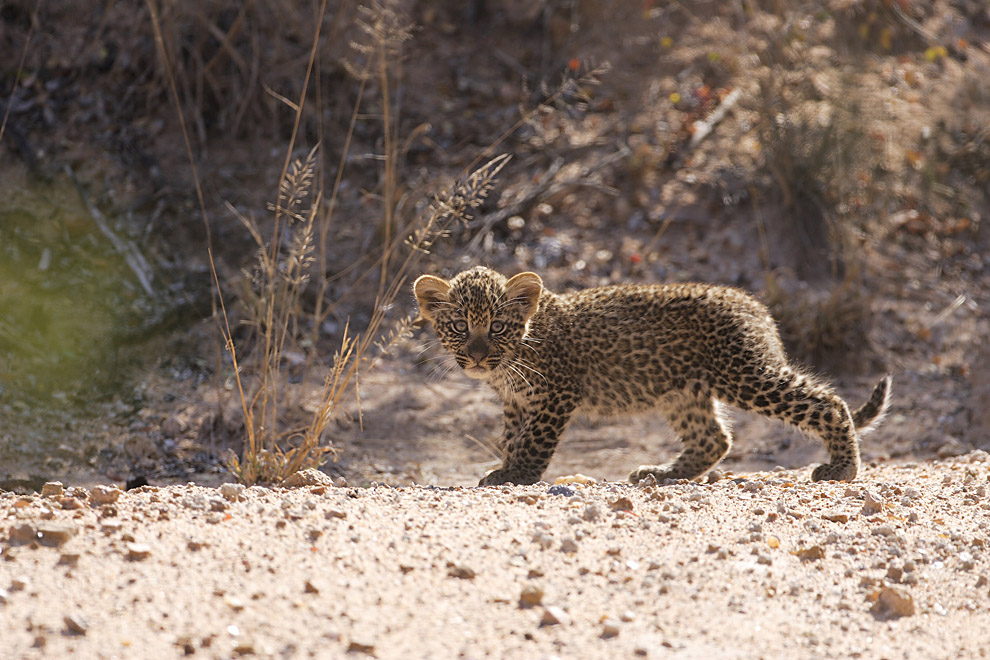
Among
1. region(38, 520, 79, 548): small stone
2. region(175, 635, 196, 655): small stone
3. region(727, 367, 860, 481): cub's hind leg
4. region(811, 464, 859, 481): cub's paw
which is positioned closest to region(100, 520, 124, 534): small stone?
region(38, 520, 79, 548): small stone

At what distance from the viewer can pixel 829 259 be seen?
32.6 feet

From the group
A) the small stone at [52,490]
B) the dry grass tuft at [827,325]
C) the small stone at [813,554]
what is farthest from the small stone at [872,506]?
the dry grass tuft at [827,325]

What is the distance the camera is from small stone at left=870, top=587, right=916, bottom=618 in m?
3.51

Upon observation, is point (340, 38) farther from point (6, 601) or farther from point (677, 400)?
point (6, 601)

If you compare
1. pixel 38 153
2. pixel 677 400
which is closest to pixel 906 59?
pixel 677 400

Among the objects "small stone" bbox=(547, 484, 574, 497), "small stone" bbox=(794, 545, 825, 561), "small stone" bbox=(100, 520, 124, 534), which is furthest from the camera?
"small stone" bbox=(547, 484, 574, 497)

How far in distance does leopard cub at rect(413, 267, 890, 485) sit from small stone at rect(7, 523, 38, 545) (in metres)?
2.87

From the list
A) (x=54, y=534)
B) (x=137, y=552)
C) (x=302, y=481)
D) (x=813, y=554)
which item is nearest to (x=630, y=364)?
(x=302, y=481)

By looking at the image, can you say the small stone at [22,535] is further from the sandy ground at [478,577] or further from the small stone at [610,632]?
the small stone at [610,632]

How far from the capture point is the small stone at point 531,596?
11.2 feet

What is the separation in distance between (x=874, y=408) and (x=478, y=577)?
3680 millimetres

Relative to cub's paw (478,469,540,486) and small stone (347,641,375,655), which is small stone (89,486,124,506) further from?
cub's paw (478,469,540,486)

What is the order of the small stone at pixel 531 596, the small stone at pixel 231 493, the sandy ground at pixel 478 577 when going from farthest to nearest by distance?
the small stone at pixel 231 493
the small stone at pixel 531 596
the sandy ground at pixel 478 577

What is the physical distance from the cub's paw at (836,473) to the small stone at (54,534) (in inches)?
163
